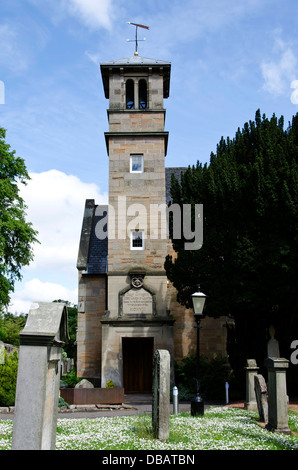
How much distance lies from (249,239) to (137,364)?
9.40 meters

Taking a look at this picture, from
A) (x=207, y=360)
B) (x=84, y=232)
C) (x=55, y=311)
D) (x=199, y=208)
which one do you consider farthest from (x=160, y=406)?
(x=84, y=232)

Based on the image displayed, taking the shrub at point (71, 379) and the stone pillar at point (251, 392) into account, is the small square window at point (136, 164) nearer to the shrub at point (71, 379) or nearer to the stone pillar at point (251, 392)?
the shrub at point (71, 379)

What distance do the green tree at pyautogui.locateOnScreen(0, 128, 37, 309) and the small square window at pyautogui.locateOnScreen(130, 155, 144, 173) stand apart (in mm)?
6790

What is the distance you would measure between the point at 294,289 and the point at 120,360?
29.5 ft

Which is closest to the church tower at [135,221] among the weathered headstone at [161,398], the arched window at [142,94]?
the arched window at [142,94]

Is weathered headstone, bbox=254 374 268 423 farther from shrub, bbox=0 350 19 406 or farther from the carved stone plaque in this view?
the carved stone plaque

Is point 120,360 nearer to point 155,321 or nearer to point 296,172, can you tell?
point 155,321

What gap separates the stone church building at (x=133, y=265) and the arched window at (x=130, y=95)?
0.05 m

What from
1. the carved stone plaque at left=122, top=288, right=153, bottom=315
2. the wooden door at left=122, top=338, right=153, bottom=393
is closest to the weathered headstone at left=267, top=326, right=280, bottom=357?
the carved stone plaque at left=122, top=288, right=153, bottom=315

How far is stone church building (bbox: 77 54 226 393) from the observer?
2155 cm

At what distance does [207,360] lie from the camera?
22.7m

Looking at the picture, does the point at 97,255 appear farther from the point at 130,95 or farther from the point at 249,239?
the point at 249,239

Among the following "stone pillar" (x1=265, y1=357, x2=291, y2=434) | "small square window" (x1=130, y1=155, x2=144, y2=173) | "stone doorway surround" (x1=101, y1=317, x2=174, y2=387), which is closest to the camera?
"stone pillar" (x1=265, y1=357, x2=291, y2=434)

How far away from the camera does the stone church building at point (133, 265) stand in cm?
2155
